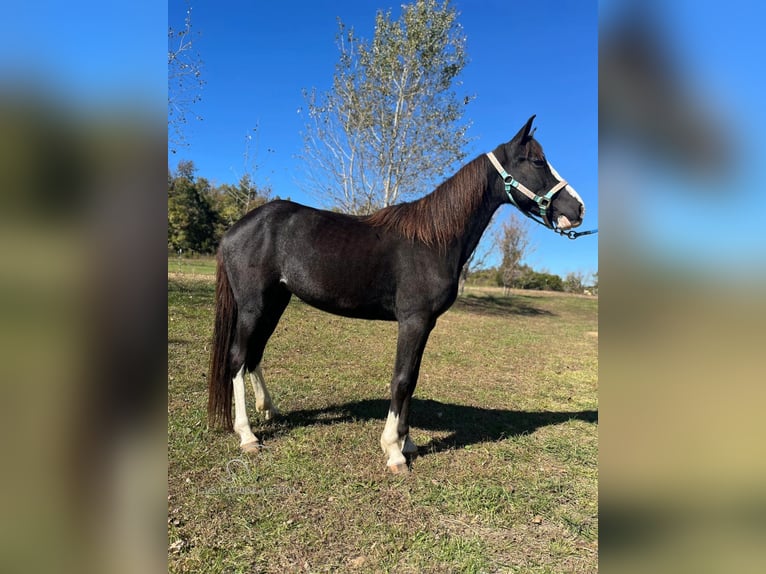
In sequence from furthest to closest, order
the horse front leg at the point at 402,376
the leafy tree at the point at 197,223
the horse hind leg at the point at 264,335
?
the leafy tree at the point at 197,223
the horse hind leg at the point at 264,335
the horse front leg at the point at 402,376

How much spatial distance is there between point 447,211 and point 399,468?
6.85 feet

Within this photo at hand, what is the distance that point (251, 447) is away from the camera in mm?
3172

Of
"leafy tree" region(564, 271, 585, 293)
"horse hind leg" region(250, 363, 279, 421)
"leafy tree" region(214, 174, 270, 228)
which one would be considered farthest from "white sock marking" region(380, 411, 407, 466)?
"leafy tree" region(564, 271, 585, 293)

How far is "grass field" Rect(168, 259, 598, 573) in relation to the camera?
2.16m

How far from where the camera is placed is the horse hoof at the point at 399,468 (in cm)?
303

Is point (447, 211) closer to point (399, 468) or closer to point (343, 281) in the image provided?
point (343, 281)

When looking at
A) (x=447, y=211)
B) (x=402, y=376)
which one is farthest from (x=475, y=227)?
(x=402, y=376)

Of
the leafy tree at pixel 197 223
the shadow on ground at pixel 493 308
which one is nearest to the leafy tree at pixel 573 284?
the shadow on ground at pixel 493 308

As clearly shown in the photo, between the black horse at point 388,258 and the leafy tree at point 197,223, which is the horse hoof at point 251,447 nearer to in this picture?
the black horse at point 388,258

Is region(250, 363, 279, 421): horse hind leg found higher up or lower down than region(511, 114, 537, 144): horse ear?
lower down

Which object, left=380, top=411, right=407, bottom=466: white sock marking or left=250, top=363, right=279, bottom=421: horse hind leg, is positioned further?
left=250, top=363, right=279, bottom=421: horse hind leg

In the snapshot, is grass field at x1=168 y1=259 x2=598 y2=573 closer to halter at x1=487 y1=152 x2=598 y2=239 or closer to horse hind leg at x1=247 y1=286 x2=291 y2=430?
horse hind leg at x1=247 y1=286 x2=291 y2=430
